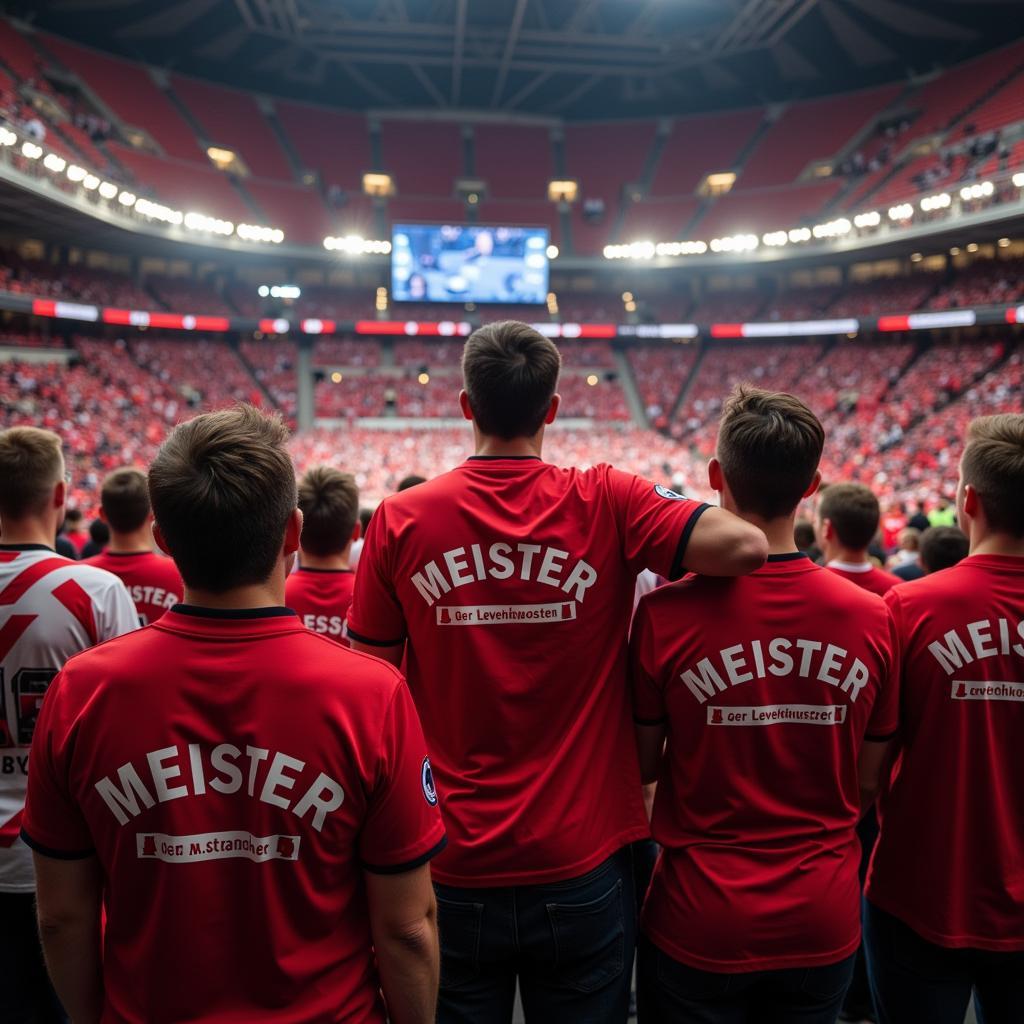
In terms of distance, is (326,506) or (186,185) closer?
(326,506)

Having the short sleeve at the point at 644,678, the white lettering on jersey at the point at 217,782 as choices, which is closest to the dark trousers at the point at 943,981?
the short sleeve at the point at 644,678

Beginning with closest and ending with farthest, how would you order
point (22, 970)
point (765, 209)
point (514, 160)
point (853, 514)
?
point (22, 970) < point (853, 514) < point (765, 209) < point (514, 160)

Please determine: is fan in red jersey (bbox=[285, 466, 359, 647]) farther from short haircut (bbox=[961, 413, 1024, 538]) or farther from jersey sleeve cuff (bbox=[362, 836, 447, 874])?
short haircut (bbox=[961, 413, 1024, 538])

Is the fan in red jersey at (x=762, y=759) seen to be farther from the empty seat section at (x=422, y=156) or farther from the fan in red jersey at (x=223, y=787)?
the empty seat section at (x=422, y=156)

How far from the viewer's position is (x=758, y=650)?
1940 millimetres

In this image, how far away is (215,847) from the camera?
4.67 feet

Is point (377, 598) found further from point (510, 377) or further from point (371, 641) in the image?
point (510, 377)

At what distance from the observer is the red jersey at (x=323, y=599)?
139 inches

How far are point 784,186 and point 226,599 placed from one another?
4449 centimetres

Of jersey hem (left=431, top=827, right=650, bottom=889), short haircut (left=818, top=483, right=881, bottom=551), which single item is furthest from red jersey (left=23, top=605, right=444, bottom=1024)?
short haircut (left=818, top=483, right=881, bottom=551)

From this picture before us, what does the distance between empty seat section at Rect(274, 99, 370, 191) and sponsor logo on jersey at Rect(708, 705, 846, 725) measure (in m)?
44.8

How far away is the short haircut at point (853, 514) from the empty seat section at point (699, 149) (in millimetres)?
42807

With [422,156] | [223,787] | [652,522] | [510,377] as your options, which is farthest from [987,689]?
[422,156]

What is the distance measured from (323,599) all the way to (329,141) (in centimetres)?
4643
